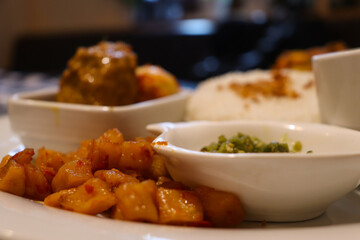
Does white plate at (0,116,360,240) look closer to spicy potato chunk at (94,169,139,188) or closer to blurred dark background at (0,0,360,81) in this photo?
spicy potato chunk at (94,169,139,188)

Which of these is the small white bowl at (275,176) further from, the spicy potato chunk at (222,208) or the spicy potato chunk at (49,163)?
the spicy potato chunk at (49,163)

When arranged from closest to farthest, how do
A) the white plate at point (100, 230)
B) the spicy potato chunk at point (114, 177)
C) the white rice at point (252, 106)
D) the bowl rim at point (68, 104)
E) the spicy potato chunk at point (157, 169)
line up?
the white plate at point (100, 230)
the spicy potato chunk at point (114, 177)
the spicy potato chunk at point (157, 169)
the bowl rim at point (68, 104)
the white rice at point (252, 106)

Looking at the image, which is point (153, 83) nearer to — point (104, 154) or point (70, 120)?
point (70, 120)

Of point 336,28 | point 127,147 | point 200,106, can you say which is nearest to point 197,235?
point 127,147

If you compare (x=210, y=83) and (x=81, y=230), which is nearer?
(x=81, y=230)

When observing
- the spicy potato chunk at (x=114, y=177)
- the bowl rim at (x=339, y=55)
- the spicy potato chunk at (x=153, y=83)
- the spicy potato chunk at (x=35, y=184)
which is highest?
the bowl rim at (x=339, y=55)

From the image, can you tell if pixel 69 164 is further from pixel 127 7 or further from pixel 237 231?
pixel 127 7

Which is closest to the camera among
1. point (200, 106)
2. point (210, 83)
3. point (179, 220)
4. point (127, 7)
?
point (179, 220)

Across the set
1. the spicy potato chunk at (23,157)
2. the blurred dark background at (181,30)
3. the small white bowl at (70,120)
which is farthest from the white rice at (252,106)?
the blurred dark background at (181,30)
